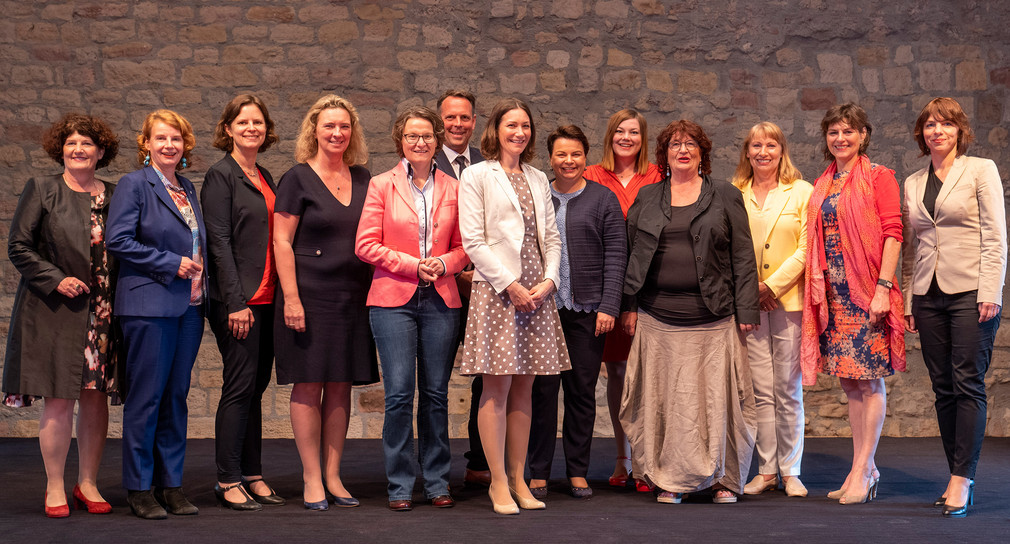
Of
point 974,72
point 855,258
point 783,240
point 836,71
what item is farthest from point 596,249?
point 974,72

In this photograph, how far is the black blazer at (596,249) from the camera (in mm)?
3641

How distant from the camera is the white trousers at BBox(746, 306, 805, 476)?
12.5 ft

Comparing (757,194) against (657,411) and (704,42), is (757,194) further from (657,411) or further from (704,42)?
(704,42)

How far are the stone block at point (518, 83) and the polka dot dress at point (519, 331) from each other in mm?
2176

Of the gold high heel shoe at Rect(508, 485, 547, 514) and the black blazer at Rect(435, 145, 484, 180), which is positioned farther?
the black blazer at Rect(435, 145, 484, 180)

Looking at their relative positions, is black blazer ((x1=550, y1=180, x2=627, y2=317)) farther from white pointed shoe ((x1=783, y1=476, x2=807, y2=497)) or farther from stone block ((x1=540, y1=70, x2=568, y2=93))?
stone block ((x1=540, y1=70, x2=568, y2=93))

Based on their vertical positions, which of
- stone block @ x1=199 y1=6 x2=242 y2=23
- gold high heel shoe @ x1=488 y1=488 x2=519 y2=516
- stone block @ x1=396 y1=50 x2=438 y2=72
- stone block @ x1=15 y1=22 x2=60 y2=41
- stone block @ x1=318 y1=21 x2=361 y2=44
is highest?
stone block @ x1=199 y1=6 x2=242 y2=23

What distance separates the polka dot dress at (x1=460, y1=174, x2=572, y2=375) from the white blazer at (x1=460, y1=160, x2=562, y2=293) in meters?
0.04

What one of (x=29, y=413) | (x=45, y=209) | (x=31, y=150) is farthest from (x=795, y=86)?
(x=29, y=413)

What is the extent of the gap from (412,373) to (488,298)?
0.42 metres

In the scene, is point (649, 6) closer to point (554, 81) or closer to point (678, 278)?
point (554, 81)

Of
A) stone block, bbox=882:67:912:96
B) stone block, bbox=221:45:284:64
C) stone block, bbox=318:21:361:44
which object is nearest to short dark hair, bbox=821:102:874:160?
stone block, bbox=882:67:912:96

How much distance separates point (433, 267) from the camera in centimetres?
335

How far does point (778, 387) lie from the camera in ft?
12.7
